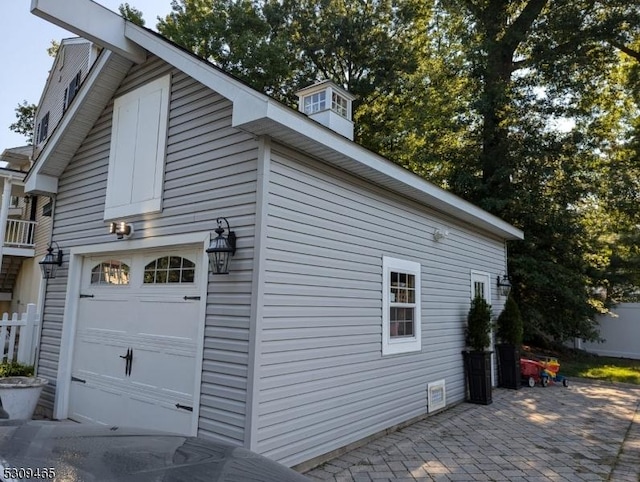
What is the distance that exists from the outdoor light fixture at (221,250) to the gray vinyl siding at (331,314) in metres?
0.38

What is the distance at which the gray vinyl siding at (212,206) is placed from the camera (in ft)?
12.9

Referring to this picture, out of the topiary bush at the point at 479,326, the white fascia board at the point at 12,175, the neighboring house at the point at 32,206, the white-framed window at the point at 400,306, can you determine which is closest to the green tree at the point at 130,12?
the neighboring house at the point at 32,206

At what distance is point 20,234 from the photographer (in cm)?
1376

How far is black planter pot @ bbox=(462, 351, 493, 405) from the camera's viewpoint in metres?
7.23

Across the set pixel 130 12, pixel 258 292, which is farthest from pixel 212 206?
pixel 130 12

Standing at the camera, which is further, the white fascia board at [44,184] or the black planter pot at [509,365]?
the black planter pot at [509,365]

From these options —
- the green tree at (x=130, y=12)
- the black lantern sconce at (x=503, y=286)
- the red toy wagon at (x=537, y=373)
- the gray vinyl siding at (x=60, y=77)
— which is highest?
the green tree at (x=130, y=12)

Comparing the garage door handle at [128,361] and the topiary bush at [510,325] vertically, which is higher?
the topiary bush at [510,325]

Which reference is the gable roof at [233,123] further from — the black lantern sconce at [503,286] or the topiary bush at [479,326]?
the black lantern sconce at [503,286]

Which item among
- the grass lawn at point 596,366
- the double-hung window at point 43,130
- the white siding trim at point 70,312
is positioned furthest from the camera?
the double-hung window at point 43,130

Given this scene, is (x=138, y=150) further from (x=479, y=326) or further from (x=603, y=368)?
(x=603, y=368)

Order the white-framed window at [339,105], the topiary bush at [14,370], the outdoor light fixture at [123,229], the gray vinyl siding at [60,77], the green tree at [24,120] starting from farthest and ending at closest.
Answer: the green tree at [24,120] < the gray vinyl siding at [60,77] < the white-framed window at [339,105] < the topiary bush at [14,370] < the outdoor light fixture at [123,229]

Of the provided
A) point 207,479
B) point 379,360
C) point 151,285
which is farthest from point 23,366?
point 207,479

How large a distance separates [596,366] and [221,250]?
12.4 meters
